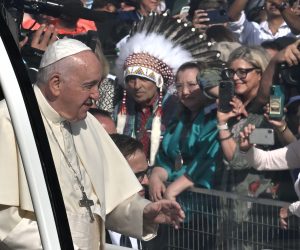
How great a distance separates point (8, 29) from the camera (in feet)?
8.84

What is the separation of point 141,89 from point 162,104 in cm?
11

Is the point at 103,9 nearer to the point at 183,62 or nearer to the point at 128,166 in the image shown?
the point at 183,62

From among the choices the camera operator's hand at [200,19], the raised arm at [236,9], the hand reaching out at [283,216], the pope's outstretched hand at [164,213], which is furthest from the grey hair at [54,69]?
the hand reaching out at [283,216]

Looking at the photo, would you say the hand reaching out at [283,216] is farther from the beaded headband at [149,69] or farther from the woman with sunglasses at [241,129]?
the beaded headband at [149,69]

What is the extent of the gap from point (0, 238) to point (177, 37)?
3.58ft

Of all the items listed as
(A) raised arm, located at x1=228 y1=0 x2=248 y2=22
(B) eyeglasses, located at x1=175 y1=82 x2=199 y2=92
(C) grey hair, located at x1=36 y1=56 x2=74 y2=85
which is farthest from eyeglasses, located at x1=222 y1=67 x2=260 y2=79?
(C) grey hair, located at x1=36 y1=56 x2=74 y2=85

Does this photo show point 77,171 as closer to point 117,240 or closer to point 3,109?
point 3,109

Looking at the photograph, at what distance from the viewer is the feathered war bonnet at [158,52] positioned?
3.32 metres

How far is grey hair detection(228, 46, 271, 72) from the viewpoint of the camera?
3432 millimetres

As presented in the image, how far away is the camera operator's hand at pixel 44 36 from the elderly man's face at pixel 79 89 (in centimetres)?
14

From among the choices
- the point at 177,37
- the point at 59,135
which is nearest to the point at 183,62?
the point at 177,37

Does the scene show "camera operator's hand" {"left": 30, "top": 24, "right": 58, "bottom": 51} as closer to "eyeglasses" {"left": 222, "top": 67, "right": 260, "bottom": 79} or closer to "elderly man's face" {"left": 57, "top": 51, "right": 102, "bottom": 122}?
"elderly man's face" {"left": 57, "top": 51, "right": 102, "bottom": 122}

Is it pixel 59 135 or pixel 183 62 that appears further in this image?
pixel 183 62

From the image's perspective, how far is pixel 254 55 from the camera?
3.48 metres
